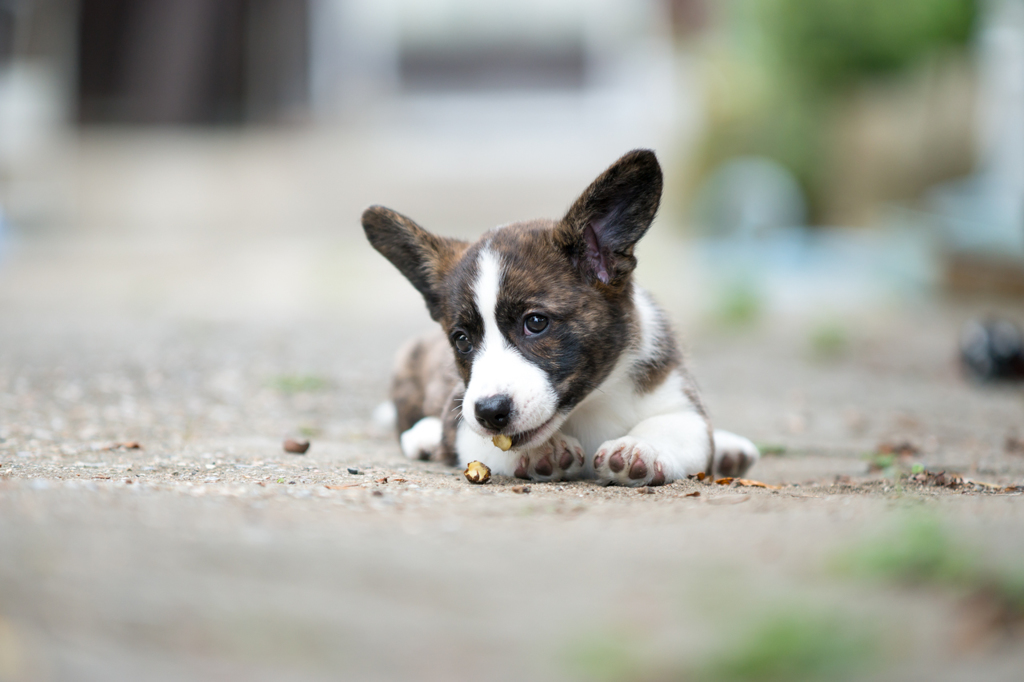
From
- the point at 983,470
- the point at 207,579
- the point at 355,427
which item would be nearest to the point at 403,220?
the point at 355,427

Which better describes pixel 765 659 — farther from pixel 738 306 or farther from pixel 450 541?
pixel 738 306

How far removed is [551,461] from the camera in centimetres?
346

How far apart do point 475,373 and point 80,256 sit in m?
10.9

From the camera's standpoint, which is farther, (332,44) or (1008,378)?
(332,44)

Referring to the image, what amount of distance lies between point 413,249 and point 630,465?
49.7 inches

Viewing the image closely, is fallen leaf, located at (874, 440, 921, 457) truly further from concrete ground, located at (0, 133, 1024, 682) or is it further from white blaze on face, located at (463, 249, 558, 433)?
white blaze on face, located at (463, 249, 558, 433)

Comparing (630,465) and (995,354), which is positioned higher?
(630,465)

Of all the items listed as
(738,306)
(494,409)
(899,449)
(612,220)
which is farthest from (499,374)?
(738,306)

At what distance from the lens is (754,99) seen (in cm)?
1427

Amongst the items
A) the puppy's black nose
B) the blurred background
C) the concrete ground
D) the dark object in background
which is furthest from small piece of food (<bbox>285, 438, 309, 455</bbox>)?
the blurred background

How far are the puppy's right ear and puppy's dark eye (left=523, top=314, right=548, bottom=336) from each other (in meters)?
0.55

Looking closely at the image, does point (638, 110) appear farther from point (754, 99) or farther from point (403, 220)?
point (403, 220)

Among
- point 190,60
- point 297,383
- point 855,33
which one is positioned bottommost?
point 297,383

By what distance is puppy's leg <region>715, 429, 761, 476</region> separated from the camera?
4.00 meters
